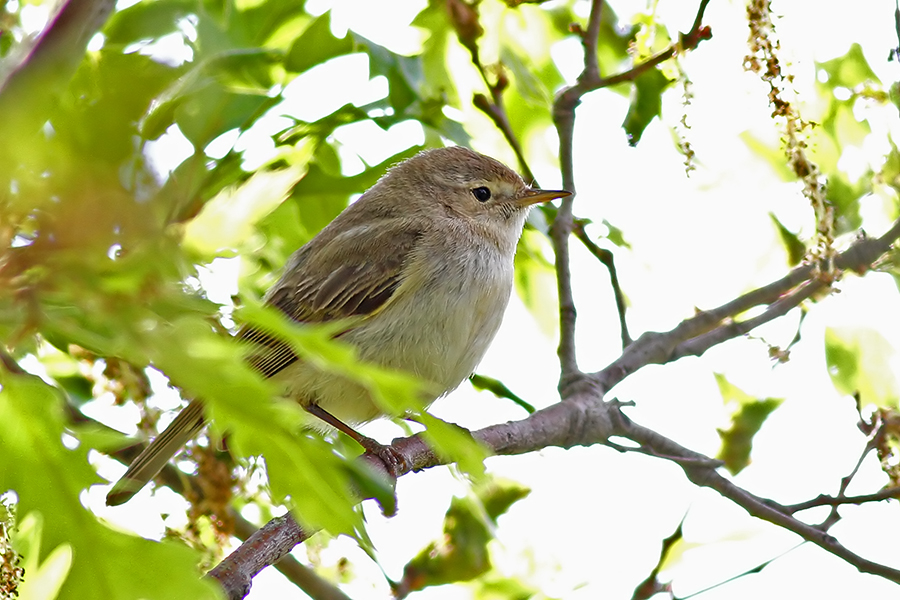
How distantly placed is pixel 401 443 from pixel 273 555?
3.83 ft

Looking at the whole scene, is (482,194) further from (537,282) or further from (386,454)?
(386,454)

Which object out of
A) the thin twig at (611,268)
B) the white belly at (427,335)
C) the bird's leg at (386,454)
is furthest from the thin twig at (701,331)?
the bird's leg at (386,454)

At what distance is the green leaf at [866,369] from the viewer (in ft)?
11.3

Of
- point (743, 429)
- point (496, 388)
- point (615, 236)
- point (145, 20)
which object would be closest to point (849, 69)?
point (615, 236)

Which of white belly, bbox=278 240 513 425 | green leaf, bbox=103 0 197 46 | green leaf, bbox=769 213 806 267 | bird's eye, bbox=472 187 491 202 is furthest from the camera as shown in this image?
bird's eye, bbox=472 187 491 202

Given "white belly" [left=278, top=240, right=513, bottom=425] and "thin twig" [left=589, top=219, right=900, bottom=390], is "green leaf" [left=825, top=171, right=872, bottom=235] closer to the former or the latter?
"thin twig" [left=589, top=219, right=900, bottom=390]

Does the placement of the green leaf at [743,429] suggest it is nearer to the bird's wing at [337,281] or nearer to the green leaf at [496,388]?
the green leaf at [496,388]

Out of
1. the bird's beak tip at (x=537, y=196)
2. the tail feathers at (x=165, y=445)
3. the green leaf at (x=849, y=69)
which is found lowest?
the tail feathers at (x=165, y=445)

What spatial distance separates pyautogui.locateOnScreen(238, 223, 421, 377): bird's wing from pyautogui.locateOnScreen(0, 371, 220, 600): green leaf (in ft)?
5.73

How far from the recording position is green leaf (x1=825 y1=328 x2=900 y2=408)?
3.44m

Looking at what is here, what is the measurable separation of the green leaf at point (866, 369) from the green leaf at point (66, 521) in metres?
2.45

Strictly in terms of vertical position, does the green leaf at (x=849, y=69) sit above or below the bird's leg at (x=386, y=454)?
above

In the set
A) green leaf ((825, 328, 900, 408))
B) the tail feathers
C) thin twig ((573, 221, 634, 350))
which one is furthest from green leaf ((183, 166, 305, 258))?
green leaf ((825, 328, 900, 408))

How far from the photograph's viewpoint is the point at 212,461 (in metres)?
3.35
